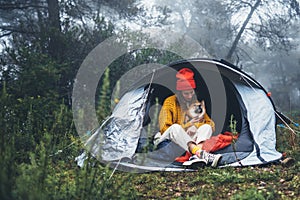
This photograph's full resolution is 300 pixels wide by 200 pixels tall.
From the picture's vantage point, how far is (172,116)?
4906 mm

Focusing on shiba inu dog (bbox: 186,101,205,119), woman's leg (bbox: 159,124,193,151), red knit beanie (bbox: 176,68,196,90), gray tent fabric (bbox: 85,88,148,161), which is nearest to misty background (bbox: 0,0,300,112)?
gray tent fabric (bbox: 85,88,148,161)

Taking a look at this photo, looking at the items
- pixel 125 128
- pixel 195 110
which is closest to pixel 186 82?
pixel 195 110

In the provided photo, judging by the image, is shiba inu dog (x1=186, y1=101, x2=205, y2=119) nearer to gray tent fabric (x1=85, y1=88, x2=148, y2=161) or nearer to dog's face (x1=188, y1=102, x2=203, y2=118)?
dog's face (x1=188, y1=102, x2=203, y2=118)

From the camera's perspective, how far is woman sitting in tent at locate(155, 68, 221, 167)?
4.10 m

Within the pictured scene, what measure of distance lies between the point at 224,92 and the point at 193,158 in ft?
6.71

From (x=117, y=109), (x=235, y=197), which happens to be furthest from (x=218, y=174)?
(x=117, y=109)

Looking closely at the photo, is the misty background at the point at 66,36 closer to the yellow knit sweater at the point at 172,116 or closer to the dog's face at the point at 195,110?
the yellow knit sweater at the point at 172,116

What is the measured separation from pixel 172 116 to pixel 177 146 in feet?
1.71

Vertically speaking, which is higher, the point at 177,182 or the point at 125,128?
the point at 125,128

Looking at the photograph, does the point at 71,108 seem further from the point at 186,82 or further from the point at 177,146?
the point at 177,146

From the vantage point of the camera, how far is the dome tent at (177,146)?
13.5 feet

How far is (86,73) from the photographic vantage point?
8.19 m

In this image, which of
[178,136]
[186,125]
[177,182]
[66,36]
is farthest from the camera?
[66,36]

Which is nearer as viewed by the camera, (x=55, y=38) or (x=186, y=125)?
(x=186, y=125)
